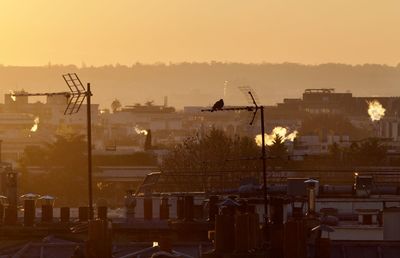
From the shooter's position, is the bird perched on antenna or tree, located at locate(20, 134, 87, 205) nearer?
the bird perched on antenna

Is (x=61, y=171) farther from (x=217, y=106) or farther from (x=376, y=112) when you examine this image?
(x=376, y=112)

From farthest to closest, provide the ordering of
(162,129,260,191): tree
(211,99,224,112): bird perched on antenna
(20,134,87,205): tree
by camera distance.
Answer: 1. (20,134,87,205): tree
2. (162,129,260,191): tree
3. (211,99,224,112): bird perched on antenna

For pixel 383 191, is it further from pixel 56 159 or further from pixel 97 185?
pixel 56 159

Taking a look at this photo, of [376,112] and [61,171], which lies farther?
[376,112]

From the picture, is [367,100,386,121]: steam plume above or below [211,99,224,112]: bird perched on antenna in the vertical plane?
above

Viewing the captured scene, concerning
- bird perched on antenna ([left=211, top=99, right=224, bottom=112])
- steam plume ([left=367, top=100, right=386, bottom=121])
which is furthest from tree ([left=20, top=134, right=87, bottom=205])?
steam plume ([left=367, top=100, right=386, bottom=121])

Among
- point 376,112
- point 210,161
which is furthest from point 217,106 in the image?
point 376,112

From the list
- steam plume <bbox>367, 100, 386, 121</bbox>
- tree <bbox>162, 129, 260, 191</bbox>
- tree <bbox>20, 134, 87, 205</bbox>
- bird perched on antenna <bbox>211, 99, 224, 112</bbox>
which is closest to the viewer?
bird perched on antenna <bbox>211, 99, 224, 112</bbox>

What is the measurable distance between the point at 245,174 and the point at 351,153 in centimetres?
2084

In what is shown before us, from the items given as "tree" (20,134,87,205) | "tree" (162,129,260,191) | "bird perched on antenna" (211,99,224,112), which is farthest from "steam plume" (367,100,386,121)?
"bird perched on antenna" (211,99,224,112)

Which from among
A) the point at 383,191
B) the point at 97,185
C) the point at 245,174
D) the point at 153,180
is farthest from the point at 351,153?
the point at 383,191

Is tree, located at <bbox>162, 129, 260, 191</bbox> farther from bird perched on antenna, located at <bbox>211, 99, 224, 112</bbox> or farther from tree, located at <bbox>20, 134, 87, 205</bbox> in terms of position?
bird perched on antenna, located at <bbox>211, 99, 224, 112</bbox>

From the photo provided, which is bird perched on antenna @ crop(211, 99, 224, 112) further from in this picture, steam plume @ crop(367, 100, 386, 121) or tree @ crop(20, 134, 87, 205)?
steam plume @ crop(367, 100, 386, 121)

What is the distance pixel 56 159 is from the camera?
296 feet
